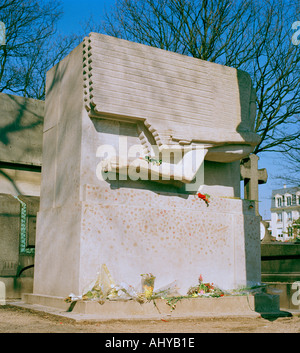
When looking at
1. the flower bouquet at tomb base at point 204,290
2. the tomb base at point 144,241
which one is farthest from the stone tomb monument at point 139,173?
the flower bouquet at tomb base at point 204,290

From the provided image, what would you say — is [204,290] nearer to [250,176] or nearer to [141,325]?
[141,325]

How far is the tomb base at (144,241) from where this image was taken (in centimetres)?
718

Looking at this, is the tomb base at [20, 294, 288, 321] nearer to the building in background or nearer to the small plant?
the small plant

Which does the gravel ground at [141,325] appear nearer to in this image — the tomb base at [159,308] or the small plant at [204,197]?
the tomb base at [159,308]

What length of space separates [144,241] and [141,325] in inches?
66.0

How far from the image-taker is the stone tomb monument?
739 cm

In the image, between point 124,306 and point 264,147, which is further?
point 264,147

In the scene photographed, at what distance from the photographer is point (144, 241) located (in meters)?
7.57

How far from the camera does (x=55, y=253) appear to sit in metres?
7.78

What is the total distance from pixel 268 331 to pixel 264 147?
9554 millimetres

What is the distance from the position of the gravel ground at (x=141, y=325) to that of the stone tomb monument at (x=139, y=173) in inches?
32.6

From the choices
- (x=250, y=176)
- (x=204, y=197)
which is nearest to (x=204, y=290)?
(x=204, y=197)
